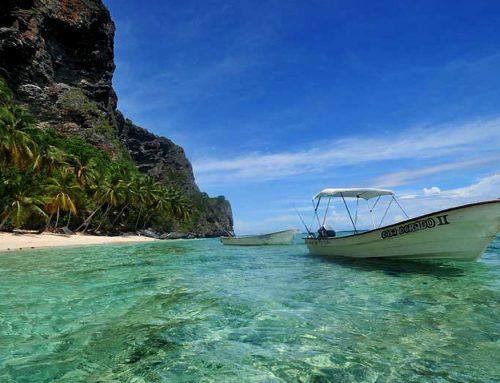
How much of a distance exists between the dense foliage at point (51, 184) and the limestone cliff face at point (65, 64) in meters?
12.6

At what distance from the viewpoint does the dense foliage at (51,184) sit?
1502 inches

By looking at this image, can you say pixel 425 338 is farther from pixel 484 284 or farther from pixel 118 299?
pixel 118 299

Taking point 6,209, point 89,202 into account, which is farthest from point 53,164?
point 89,202

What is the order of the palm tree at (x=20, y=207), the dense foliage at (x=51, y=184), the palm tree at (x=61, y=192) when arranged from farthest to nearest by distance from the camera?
the palm tree at (x=61, y=192) < the palm tree at (x=20, y=207) < the dense foliage at (x=51, y=184)

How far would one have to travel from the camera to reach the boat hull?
12.5 m

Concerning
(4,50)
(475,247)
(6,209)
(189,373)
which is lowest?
(189,373)

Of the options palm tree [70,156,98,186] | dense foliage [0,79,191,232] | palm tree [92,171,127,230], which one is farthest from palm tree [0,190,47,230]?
palm tree [92,171,127,230]

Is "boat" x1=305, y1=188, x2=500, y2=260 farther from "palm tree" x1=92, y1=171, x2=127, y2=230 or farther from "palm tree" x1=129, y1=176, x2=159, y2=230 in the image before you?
"palm tree" x1=129, y1=176, x2=159, y2=230

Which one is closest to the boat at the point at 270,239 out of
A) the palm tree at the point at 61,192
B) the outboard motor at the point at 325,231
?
the outboard motor at the point at 325,231

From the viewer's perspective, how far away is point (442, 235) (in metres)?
13.3

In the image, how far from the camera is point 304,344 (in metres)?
5.57

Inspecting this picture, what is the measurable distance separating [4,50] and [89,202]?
39300mm

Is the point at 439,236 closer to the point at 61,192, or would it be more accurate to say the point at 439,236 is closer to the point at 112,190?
the point at 61,192

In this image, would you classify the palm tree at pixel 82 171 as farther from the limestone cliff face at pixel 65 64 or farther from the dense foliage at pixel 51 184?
the limestone cliff face at pixel 65 64
